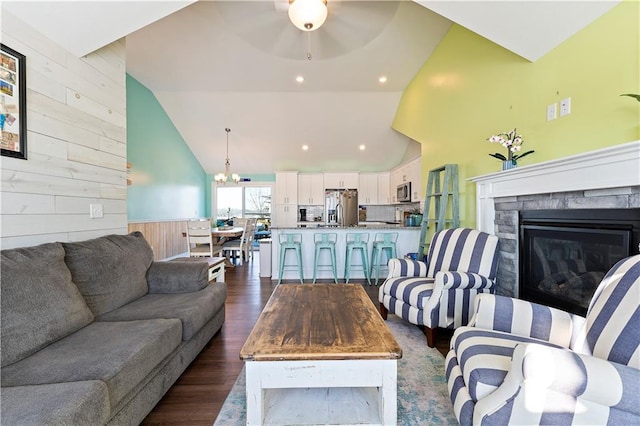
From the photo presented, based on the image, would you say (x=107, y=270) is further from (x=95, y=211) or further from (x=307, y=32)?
(x=307, y=32)

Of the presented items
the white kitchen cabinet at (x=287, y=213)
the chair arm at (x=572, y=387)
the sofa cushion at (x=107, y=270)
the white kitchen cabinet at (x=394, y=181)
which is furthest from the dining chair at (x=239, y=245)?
the chair arm at (x=572, y=387)

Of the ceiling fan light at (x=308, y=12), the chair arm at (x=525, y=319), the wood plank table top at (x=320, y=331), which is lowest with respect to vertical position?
the wood plank table top at (x=320, y=331)

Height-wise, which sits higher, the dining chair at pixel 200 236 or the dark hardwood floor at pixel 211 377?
the dining chair at pixel 200 236

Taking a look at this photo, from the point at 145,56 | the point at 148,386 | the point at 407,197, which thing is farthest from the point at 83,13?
the point at 407,197

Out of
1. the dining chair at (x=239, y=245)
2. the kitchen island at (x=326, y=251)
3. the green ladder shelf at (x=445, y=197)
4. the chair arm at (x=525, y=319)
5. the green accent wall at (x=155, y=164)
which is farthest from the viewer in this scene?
the dining chair at (x=239, y=245)

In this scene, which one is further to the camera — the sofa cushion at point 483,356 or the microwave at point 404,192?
the microwave at point 404,192

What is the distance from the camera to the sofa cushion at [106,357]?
1.16 meters

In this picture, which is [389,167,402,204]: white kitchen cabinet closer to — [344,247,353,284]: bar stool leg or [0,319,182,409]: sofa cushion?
[344,247,353,284]: bar stool leg

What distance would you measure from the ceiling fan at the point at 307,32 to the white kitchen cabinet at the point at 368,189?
3.92 meters

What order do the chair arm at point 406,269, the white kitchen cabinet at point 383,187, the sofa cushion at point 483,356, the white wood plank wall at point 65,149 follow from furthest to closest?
the white kitchen cabinet at point 383,187 → the chair arm at point 406,269 → the white wood plank wall at point 65,149 → the sofa cushion at point 483,356

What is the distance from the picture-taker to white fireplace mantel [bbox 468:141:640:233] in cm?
149

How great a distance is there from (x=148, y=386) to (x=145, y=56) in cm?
472

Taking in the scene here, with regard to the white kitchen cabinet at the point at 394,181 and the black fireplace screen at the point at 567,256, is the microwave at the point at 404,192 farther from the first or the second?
the black fireplace screen at the point at 567,256

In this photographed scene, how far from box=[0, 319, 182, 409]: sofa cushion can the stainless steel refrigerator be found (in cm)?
597
